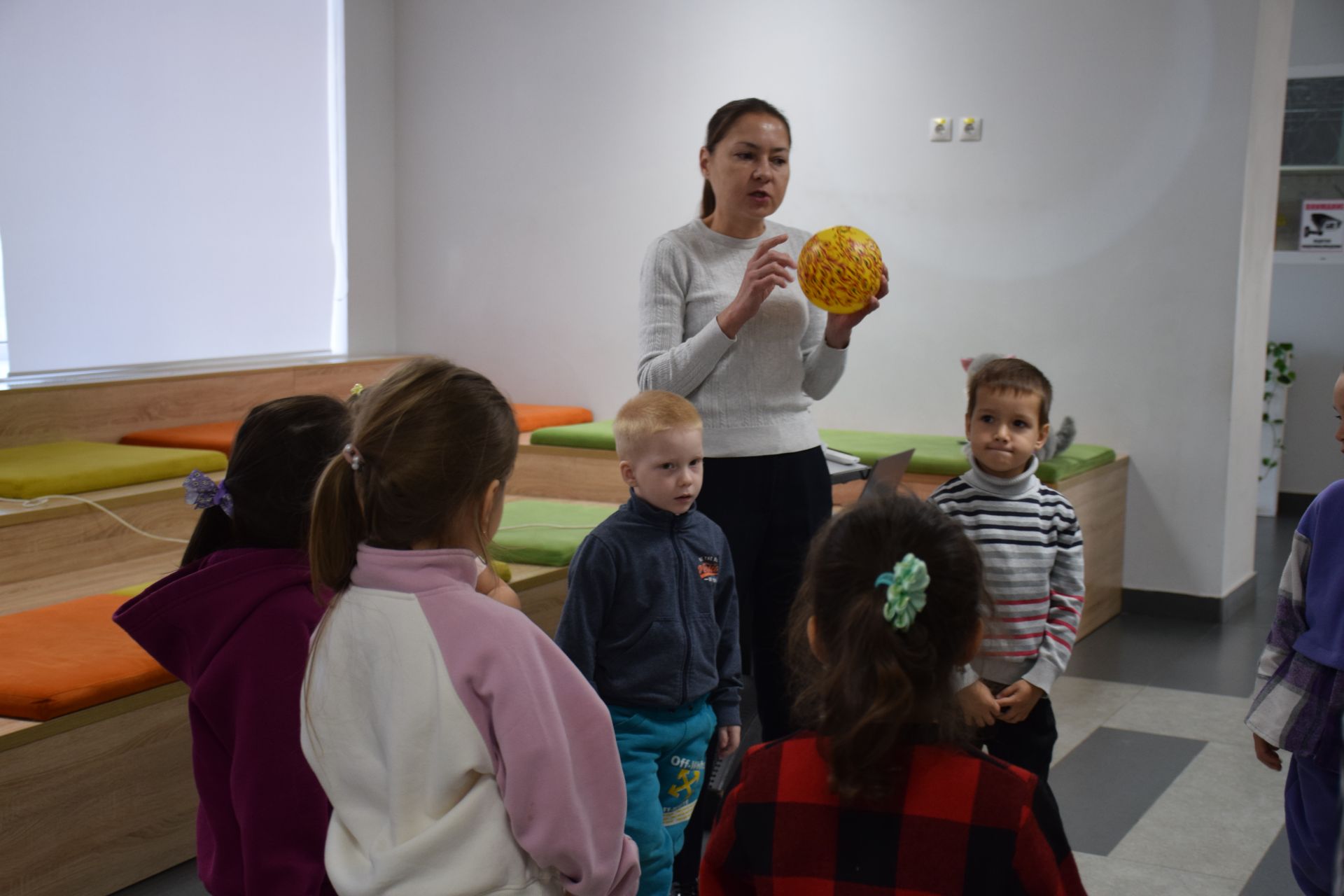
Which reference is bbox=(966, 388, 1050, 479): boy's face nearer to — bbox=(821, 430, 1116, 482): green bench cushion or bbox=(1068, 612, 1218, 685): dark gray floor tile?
bbox=(821, 430, 1116, 482): green bench cushion

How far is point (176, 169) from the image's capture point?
5.89m

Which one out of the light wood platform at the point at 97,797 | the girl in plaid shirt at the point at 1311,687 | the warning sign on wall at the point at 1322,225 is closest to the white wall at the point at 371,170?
the light wood platform at the point at 97,797

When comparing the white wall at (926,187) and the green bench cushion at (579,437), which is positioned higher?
the white wall at (926,187)

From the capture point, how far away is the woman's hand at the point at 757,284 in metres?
2.12

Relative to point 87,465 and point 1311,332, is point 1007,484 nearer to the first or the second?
point 87,465

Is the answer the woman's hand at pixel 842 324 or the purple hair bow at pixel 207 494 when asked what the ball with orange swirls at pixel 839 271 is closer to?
the woman's hand at pixel 842 324

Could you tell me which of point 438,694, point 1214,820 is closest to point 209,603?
point 438,694

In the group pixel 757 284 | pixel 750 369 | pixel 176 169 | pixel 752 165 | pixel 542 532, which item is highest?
pixel 176 169

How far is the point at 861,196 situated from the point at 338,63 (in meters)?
2.54

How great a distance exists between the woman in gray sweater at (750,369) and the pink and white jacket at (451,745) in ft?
3.45

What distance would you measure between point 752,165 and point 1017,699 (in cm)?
102

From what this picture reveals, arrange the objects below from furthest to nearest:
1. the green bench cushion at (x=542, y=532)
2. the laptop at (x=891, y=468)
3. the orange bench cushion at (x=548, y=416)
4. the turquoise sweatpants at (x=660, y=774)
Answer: the orange bench cushion at (x=548, y=416)
the green bench cushion at (x=542, y=532)
the laptop at (x=891, y=468)
the turquoise sweatpants at (x=660, y=774)

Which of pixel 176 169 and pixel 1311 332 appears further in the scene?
pixel 1311 332

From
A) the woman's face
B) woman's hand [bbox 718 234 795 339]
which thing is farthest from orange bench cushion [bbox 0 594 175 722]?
the woman's face
